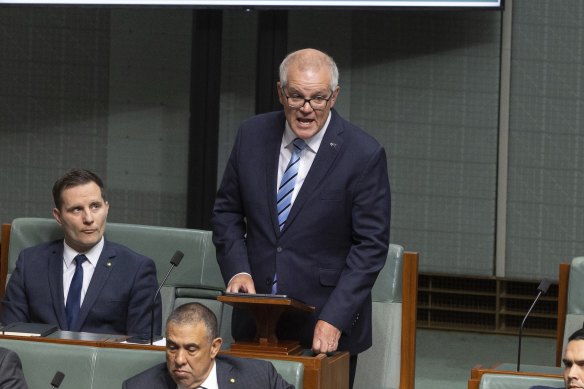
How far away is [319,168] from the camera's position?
3439mm

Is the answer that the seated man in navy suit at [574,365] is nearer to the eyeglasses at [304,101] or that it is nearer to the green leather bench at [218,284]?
the eyeglasses at [304,101]

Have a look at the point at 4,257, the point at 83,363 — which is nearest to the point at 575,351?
the point at 83,363

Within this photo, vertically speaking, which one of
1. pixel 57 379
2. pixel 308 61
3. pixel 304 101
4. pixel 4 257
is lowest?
pixel 57 379

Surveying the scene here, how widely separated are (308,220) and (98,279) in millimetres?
859

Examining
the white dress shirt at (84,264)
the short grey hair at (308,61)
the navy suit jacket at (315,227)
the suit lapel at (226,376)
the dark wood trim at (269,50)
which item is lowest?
the suit lapel at (226,376)

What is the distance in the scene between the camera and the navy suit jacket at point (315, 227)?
3.42 meters

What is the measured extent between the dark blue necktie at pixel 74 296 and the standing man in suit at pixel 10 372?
68cm

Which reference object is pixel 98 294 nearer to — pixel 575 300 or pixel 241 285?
pixel 241 285

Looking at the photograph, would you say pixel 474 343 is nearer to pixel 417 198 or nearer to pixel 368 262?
pixel 417 198

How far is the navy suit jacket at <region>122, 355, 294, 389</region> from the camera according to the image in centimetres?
303

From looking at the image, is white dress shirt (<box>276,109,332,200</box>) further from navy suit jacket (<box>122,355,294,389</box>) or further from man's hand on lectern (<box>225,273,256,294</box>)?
navy suit jacket (<box>122,355,294,389</box>)

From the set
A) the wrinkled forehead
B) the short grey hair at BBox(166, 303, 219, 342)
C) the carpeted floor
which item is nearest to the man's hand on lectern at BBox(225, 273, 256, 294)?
the short grey hair at BBox(166, 303, 219, 342)

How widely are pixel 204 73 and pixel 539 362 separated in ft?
7.30

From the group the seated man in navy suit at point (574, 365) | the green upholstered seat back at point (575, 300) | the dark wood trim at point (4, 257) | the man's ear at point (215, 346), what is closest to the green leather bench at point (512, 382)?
the seated man in navy suit at point (574, 365)
